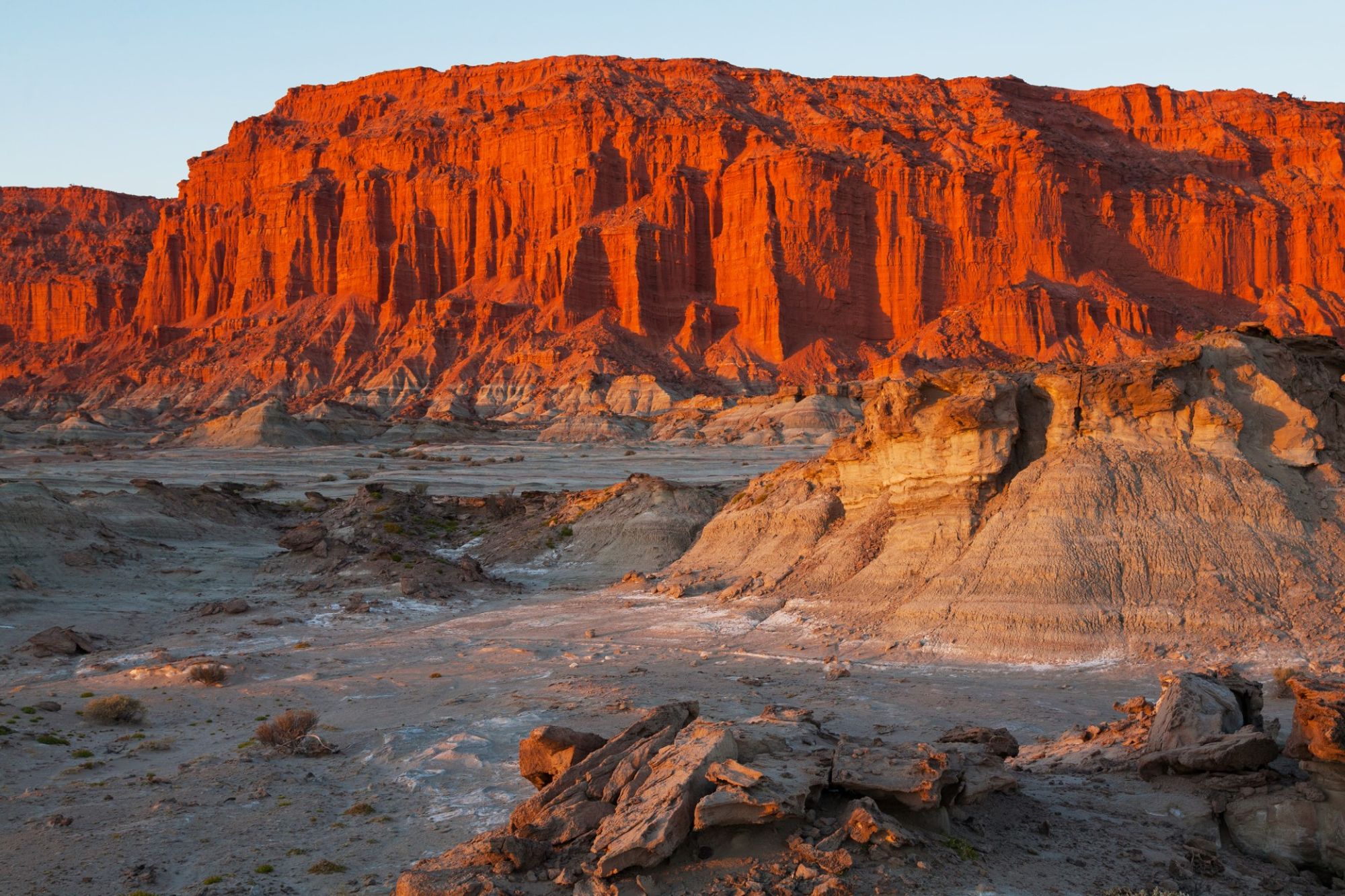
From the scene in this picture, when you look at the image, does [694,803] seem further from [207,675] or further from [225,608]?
[225,608]

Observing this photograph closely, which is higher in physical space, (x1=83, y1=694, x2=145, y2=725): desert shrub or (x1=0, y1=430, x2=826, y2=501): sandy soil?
(x1=83, y1=694, x2=145, y2=725): desert shrub

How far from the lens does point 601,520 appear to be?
1230 inches

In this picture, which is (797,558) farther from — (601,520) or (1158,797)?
(1158,797)

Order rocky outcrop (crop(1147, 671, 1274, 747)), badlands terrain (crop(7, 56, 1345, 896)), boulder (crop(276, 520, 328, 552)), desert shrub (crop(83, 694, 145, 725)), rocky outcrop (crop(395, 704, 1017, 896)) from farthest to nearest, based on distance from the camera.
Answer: boulder (crop(276, 520, 328, 552)) → desert shrub (crop(83, 694, 145, 725)) → rocky outcrop (crop(1147, 671, 1274, 747)) → badlands terrain (crop(7, 56, 1345, 896)) → rocky outcrop (crop(395, 704, 1017, 896))

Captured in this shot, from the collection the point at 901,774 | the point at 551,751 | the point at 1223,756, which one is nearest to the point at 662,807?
the point at 901,774

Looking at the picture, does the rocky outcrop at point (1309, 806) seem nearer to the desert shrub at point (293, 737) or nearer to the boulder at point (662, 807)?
the boulder at point (662, 807)

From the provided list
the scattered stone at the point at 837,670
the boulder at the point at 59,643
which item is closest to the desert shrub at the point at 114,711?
the boulder at the point at 59,643

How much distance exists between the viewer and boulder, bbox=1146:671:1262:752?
1002 cm

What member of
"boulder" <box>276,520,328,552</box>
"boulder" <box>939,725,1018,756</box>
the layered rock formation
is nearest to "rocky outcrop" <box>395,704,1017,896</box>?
"boulder" <box>939,725,1018,756</box>

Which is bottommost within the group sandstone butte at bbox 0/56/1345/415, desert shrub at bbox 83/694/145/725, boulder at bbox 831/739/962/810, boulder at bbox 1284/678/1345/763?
desert shrub at bbox 83/694/145/725

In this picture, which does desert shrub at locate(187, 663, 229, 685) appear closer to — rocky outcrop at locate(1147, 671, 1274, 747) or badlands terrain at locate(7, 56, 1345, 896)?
badlands terrain at locate(7, 56, 1345, 896)

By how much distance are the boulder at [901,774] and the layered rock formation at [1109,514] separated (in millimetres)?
7640

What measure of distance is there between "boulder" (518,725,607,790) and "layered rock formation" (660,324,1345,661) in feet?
26.5

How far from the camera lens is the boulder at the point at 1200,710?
10023 millimetres
